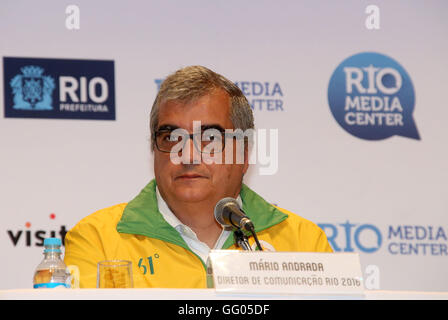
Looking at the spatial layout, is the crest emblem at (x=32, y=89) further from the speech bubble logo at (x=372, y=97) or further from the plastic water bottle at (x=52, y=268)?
the plastic water bottle at (x=52, y=268)

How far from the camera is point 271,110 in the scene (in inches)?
157

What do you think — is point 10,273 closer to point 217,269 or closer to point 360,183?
point 360,183

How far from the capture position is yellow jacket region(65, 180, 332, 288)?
8.87 feet

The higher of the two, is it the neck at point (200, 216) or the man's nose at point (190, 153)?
the man's nose at point (190, 153)

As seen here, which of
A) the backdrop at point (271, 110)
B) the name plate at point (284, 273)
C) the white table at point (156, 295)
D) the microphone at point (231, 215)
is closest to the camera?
the white table at point (156, 295)

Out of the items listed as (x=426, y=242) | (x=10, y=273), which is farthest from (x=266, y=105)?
(x=10, y=273)

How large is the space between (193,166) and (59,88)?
4.19 ft

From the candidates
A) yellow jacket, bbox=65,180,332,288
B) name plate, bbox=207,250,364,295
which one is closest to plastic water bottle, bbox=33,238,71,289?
yellow jacket, bbox=65,180,332,288

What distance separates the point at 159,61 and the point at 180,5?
1.13ft

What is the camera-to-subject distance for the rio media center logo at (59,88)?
12.2 ft

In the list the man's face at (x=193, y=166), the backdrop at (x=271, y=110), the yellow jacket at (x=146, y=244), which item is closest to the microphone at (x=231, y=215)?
the yellow jacket at (x=146, y=244)

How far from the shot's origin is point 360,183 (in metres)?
4.02

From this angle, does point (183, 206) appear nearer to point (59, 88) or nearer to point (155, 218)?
point (155, 218)

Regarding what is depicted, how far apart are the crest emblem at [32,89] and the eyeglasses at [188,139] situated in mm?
1131
